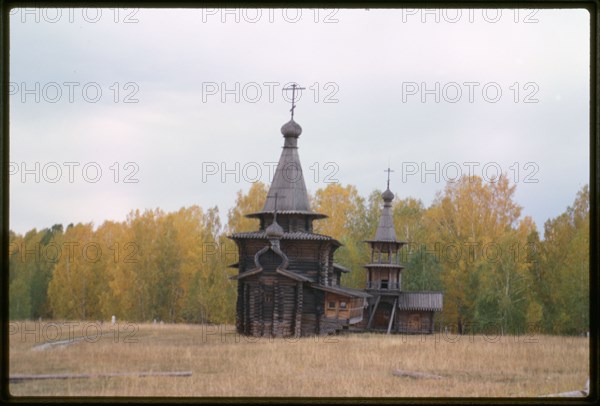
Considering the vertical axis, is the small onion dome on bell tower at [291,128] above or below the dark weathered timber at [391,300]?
above

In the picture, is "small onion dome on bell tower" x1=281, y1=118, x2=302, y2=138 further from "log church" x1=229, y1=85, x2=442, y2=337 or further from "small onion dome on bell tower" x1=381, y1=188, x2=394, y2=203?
"small onion dome on bell tower" x1=381, y1=188, x2=394, y2=203

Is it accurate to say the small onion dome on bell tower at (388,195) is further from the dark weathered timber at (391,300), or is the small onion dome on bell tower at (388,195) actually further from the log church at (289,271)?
the log church at (289,271)

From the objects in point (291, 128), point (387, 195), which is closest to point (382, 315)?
point (387, 195)

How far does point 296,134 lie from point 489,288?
1299 centimetres

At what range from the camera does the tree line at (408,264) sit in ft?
104

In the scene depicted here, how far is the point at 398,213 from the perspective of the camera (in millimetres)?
43375

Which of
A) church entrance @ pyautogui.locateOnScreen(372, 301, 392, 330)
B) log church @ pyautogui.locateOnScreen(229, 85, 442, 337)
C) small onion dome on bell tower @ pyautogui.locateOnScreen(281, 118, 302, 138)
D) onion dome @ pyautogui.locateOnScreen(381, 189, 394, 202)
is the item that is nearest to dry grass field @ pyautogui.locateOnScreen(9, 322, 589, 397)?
log church @ pyautogui.locateOnScreen(229, 85, 442, 337)

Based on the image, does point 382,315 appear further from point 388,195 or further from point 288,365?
point 288,365

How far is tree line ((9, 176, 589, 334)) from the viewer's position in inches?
1248

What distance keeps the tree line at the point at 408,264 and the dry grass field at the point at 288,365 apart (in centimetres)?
943

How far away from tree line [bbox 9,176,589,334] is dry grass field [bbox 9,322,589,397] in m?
9.43

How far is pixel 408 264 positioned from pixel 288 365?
22256mm

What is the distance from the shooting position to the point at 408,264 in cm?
3662

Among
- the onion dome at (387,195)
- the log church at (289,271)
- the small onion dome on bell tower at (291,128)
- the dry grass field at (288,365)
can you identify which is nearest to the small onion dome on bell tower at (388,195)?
the onion dome at (387,195)
